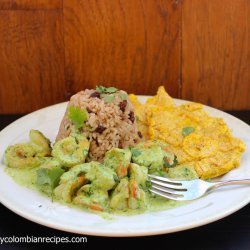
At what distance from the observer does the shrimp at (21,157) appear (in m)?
1.57

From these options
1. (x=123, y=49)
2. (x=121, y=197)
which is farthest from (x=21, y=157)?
(x=123, y=49)

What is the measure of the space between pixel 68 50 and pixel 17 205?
92 centimetres

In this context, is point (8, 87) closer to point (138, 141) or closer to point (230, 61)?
point (138, 141)

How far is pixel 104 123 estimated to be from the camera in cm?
167

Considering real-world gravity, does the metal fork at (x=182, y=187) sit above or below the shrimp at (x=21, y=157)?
above

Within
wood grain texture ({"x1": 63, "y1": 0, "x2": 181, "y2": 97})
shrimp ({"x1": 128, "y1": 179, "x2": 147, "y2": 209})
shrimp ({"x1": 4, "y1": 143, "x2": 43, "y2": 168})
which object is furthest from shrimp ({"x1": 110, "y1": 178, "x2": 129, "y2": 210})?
wood grain texture ({"x1": 63, "y1": 0, "x2": 181, "y2": 97})

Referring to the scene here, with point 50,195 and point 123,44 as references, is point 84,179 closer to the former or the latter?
point 50,195

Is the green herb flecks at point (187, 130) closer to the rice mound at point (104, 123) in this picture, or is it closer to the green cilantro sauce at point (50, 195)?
the rice mound at point (104, 123)

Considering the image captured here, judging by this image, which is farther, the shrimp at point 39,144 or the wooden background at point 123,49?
the wooden background at point 123,49

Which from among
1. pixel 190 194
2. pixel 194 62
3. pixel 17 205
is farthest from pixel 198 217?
pixel 194 62

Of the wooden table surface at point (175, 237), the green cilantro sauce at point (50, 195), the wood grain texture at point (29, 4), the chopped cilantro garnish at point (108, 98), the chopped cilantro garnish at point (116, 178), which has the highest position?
the wood grain texture at point (29, 4)

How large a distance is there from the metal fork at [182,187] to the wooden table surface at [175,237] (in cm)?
9

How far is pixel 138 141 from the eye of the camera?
1753 millimetres

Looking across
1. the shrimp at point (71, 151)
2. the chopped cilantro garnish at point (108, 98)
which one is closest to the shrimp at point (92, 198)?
the shrimp at point (71, 151)
